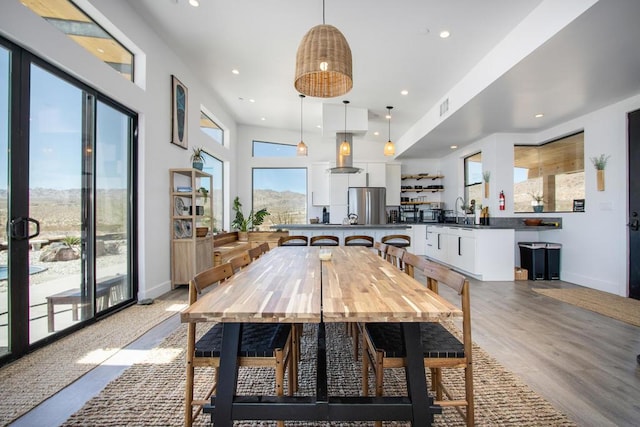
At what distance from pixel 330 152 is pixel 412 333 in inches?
271

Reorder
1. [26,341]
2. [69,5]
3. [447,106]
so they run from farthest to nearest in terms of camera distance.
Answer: [447,106] < [69,5] < [26,341]

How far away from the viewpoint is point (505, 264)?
4.68 m

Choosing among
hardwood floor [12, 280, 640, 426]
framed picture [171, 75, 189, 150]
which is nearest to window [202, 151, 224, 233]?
framed picture [171, 75, 189, 150]

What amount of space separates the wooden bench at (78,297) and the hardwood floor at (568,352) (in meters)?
3.65

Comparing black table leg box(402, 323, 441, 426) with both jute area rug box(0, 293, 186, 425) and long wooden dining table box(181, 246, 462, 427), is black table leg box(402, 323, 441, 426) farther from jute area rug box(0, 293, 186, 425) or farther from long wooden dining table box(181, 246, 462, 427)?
jute area rug box(0, 293, 186, 425)

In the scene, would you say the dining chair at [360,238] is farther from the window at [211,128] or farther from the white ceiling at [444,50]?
the window at [211,128]

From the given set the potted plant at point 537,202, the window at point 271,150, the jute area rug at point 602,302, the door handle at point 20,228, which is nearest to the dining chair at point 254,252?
the door handle at point 20,228

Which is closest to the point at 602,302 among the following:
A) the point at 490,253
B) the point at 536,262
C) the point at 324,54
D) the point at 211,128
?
the point at 536,262

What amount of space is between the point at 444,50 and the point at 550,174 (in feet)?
11.3

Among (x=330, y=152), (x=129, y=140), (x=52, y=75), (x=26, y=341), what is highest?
(x=330, y=152)

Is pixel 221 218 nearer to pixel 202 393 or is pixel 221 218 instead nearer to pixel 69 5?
pixel 69 5

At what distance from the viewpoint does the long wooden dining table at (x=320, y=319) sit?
1.08 m

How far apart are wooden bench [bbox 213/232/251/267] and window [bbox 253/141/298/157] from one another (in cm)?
231

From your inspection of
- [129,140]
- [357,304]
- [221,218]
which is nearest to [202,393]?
[357,304]
